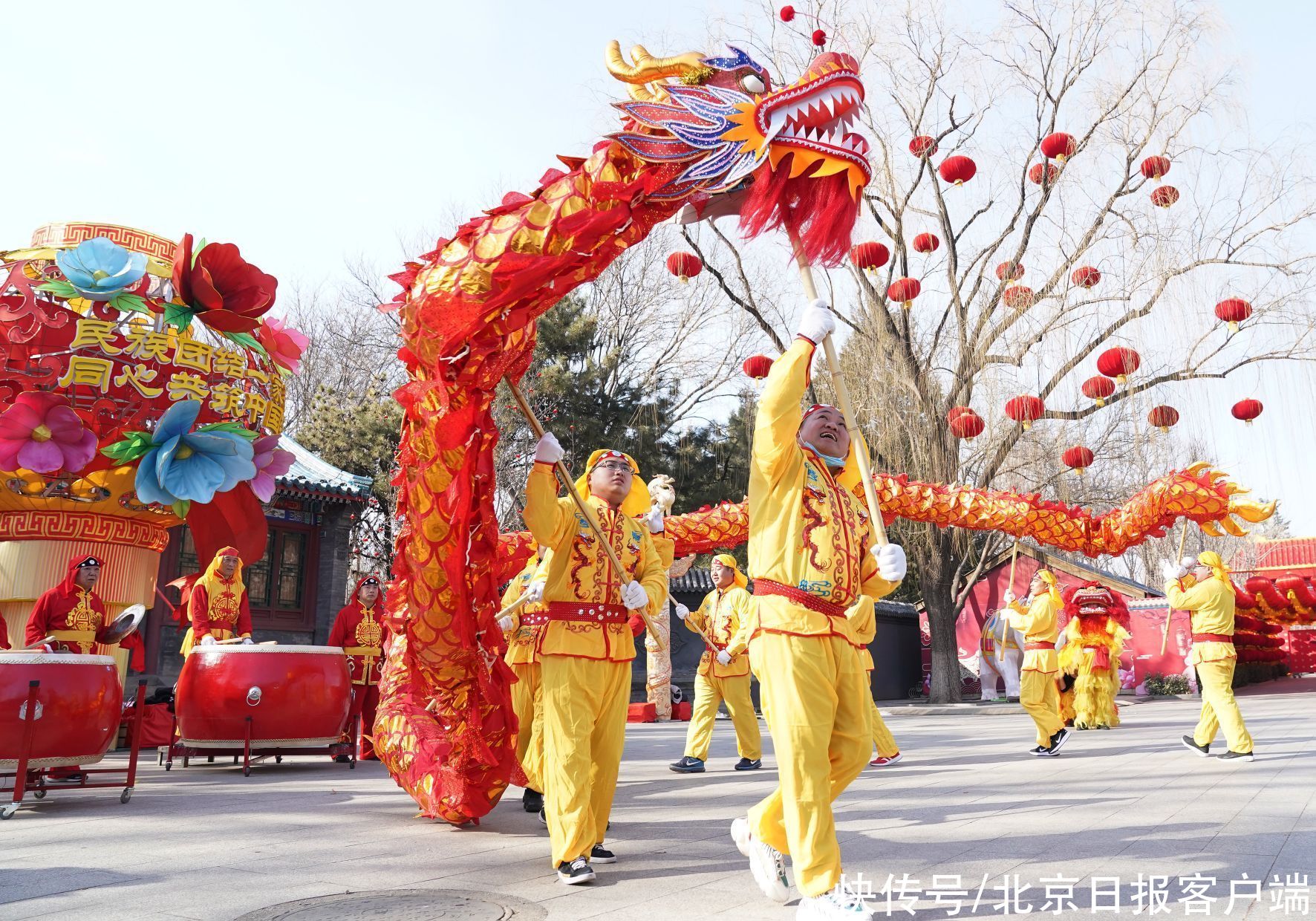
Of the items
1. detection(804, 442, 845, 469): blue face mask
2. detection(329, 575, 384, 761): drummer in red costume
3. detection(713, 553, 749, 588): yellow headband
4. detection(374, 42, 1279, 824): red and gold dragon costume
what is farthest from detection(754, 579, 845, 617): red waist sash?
detection(329, 575, 384, 761): drummer in red costume

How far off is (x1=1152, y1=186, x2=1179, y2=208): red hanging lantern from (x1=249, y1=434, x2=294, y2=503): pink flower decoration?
31.9ft

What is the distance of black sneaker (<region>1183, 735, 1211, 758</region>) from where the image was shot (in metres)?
7.88

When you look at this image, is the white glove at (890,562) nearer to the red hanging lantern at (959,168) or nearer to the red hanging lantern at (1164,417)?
the red hanging lantern at (1164,417)

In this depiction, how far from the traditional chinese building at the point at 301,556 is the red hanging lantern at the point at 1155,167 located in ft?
34.7

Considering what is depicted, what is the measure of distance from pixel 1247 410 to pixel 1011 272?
196 inches

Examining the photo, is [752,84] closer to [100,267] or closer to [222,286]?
[222,286]

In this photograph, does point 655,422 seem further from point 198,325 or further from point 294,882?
point 294,882

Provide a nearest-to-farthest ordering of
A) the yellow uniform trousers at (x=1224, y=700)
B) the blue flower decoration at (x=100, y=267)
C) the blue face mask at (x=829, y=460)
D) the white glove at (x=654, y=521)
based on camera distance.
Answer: the blue face mask at (x=829, y=460), the white glove at (x=654, y=521), the blue flower decoration at (x=100, y=267), the yellow uniform trousers at (x=1224, y=700)

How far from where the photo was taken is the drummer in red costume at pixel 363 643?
8.93 metres

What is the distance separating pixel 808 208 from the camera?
3.77 metres

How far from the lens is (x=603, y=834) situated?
3.98 metres

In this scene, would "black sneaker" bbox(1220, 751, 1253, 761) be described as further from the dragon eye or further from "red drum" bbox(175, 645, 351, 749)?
"red drum" bbox(175, 645, 351, 749)

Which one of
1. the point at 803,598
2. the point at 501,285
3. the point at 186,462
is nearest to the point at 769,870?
the point at 803,598

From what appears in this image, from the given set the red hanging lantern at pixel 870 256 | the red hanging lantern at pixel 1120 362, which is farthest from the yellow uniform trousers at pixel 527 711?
the red hanging lantern at pixel 1120 362
